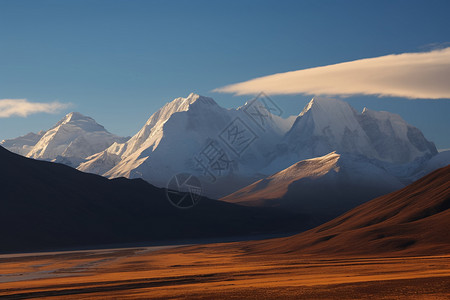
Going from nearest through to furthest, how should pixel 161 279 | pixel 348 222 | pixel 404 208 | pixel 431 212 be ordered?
1. pixel 161 279
2. pixel 431 212
3. pixel 404 208
4. pixel 348 222

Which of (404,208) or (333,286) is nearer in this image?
(333,286)

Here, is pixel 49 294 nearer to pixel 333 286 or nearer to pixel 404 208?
pixel 333 286

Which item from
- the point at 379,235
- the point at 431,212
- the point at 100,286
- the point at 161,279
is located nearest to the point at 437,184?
the point at 431,212

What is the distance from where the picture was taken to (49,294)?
66.8 metres

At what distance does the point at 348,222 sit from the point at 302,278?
10545cm

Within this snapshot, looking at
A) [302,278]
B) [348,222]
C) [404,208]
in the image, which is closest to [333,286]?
[302,278]

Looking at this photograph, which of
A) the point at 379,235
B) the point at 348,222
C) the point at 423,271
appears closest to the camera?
the point at 423,271

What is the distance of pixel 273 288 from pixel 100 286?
24.6 metres

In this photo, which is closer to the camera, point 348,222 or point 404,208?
point 404,208

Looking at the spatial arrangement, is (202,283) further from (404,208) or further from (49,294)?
(404,208)

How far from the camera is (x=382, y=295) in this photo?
46.8 m

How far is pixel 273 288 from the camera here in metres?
56.8

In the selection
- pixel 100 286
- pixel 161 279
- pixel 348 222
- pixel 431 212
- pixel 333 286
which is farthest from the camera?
pixel 348 222

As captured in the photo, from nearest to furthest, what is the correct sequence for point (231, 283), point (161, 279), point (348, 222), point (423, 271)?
point (423, 271), point (231, 283), point (161, 279), point (348, 222)
